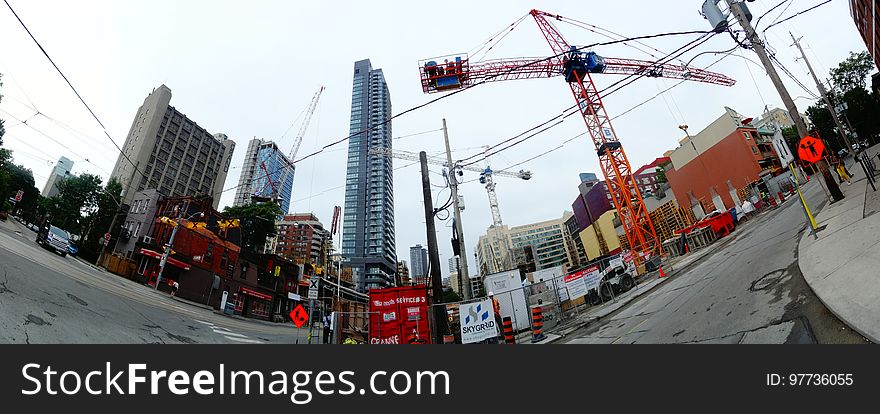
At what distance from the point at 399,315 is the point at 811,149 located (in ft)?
48.0

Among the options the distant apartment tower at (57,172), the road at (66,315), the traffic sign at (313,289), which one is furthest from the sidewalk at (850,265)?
the distant apartment tower at (57,172)

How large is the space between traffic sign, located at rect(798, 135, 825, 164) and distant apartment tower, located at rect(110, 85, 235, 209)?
7803 centimetres

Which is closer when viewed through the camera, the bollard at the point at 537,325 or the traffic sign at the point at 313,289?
the bollard at the point at 537,325

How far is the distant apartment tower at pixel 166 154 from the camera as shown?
6794 cm

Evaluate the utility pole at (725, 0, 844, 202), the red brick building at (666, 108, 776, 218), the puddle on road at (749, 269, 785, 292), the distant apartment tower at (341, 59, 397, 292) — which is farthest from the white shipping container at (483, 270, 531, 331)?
the distant apartment tower at (341, 59, 397, 292)

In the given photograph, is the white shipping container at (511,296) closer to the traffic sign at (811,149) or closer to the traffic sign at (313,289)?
the traffic sign at (313,289)

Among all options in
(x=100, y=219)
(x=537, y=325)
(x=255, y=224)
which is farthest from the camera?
(x=255, y=224)

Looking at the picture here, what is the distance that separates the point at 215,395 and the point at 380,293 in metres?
9.58

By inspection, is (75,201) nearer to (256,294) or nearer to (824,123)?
(256,294)

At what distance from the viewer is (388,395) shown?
3.70 m

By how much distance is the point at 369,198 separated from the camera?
131 m

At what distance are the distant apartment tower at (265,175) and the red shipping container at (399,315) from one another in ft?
155

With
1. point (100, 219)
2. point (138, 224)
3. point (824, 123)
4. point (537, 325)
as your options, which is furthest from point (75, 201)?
point (824, 123)

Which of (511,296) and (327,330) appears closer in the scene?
(511,296)
